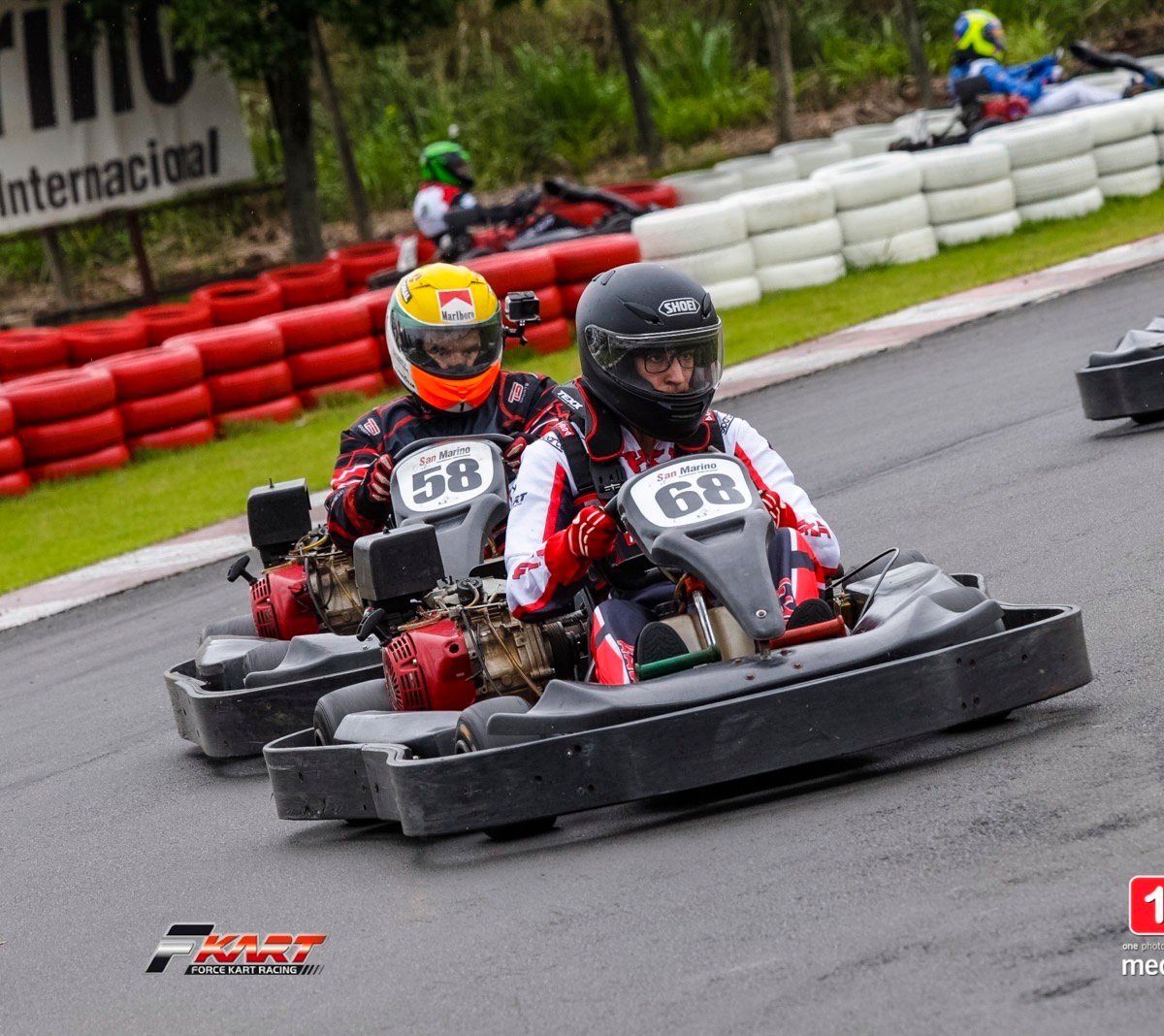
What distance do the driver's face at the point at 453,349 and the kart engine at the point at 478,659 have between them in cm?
150

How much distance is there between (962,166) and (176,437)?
6.38 meters

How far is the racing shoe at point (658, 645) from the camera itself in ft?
14.5

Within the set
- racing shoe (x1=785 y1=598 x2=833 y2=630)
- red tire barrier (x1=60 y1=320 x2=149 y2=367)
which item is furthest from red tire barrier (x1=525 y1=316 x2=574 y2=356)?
racing shoe (x1=785 y1=598 x2=833 y2=630)

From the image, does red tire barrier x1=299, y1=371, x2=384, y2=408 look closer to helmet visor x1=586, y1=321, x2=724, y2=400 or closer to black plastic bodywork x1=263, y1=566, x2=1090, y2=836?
helmet visor x1=586, y1=321, x2=724, y2=400

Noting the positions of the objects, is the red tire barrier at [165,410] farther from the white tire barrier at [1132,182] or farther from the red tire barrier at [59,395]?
the white tire barrier at [1132,182]

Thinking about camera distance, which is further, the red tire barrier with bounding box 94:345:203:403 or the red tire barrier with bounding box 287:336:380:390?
the red tire barrier with bounding box 287:336:380:390

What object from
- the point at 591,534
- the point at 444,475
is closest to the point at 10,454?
the point at 444,475

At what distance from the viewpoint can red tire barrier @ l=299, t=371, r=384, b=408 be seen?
14320 millimetres

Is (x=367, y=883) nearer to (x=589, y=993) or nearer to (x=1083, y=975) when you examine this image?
(x=589, y=993)

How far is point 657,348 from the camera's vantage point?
4.87 metres

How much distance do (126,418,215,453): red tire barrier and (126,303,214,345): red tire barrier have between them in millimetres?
2418

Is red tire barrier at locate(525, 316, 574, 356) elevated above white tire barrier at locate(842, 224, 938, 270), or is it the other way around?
white tire barrier at locate(842, 224, 938, 270)

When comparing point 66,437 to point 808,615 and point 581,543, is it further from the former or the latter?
point 808,615

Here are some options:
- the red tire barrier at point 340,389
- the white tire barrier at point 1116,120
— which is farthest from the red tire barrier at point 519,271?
the white tire barrier at point 1116,120
